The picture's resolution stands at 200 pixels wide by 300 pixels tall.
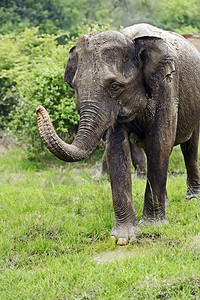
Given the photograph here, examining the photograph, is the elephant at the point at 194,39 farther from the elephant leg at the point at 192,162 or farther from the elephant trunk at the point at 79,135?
the elephant trunk at the point at 79,135

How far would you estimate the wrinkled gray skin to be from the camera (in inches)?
191

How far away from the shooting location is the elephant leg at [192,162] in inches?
285

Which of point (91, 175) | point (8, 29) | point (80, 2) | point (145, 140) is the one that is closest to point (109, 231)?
point (145, 140)

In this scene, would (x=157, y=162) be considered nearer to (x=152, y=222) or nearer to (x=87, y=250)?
(x=152, y=222)

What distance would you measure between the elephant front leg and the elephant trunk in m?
0.66

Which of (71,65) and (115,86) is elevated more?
(71,65)

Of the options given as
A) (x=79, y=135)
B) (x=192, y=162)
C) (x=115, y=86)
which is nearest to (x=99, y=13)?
(x=192, y=162)

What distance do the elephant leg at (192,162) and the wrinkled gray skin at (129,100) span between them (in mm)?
1194

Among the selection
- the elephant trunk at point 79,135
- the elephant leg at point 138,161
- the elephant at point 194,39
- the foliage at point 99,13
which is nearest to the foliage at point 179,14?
the foliage at point 99,13

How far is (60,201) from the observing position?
7191 millimetres

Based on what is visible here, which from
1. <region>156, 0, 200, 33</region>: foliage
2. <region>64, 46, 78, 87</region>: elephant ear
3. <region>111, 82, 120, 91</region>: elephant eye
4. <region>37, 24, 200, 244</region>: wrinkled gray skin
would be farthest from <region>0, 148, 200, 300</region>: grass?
<region>156, 0, 200, 33</region>: foliage

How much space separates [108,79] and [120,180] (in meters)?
1.28

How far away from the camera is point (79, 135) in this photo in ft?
15.6

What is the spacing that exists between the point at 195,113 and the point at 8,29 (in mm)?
22055
